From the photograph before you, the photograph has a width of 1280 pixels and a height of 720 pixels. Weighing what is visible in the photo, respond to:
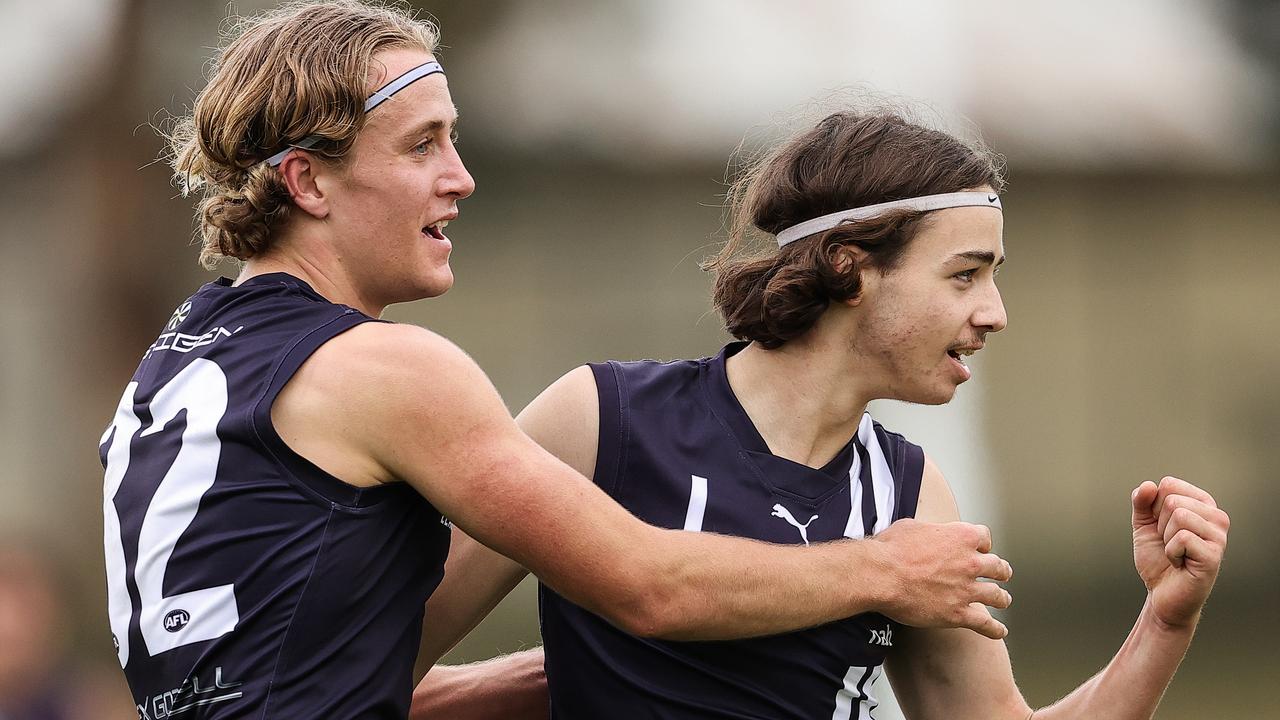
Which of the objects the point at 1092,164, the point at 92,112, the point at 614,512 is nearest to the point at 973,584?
the point at 614,512

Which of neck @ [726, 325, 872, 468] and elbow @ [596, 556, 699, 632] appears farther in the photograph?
neck @ [726, 325, 872, 468]

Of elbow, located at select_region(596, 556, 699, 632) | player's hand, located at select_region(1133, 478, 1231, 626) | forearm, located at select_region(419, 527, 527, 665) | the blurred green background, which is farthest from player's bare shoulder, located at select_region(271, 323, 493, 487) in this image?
the blurred green background

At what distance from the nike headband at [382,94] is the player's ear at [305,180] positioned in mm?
15

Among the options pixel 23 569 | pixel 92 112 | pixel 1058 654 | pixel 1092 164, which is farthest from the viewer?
pixel 1092 164

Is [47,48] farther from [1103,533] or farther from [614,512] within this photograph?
[1103,533]

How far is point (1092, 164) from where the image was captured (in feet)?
66.1

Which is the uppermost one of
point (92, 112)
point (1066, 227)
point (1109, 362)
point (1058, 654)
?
point (1066, 227)

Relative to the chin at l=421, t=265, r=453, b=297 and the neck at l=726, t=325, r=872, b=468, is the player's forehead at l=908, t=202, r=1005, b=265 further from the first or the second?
the chin at l=421, t=265, r=453, b=297

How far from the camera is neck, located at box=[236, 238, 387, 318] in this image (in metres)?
3.11

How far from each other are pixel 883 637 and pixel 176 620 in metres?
1.71

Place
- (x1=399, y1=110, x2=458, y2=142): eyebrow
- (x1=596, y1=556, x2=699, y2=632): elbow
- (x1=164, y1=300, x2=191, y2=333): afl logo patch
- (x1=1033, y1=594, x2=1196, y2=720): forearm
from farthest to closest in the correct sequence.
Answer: (x1=1033, y1=594, x2=1196, y2=720): forearm, (x1=399, y1=110, x2=458, y2=142): eyebrow, (x1=164, y1=300, x2=191, y2=333): afl logo patch, (x1=596, y1=556, x2=699, y2=632): elbow

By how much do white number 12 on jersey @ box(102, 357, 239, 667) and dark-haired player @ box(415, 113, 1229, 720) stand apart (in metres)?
0.86

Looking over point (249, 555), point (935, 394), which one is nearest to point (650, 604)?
point (249, 555)

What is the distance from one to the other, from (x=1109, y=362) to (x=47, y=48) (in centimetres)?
1451
